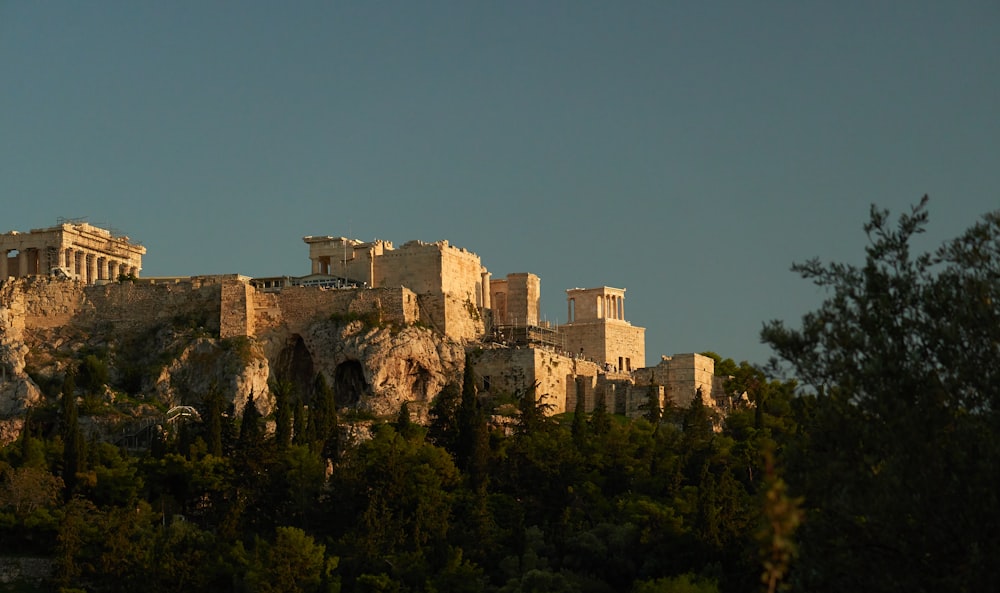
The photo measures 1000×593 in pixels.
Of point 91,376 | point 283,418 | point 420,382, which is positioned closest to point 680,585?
point 283,418

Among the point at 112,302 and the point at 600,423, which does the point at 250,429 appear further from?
the point at 112,302

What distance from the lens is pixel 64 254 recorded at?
271ft

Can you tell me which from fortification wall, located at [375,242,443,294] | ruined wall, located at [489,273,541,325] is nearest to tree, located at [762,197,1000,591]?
fortification wall, located at [375,242,443,294]

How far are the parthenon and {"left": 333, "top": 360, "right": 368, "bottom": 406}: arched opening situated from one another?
45.3ft

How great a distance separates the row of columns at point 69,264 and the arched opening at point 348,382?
1451 centimetres

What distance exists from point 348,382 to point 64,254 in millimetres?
17300

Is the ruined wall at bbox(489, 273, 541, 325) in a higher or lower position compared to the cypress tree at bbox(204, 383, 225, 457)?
higher

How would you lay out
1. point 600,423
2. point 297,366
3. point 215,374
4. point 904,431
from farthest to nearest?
1. point 297,366
2. point 215,374
3. point 600,423
4. point 904,431

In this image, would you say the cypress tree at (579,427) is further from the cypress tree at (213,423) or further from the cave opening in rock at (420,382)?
the cypress tree at (213,423)

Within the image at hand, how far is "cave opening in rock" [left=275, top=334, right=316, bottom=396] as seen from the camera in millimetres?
76438

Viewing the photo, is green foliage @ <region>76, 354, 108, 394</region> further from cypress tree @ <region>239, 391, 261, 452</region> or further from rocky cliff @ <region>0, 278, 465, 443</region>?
cypress tree @ <region>239, 391, 261, 452</region>

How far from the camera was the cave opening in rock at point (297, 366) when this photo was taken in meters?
76.4

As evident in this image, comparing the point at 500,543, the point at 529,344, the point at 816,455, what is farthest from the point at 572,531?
the point at 816,455

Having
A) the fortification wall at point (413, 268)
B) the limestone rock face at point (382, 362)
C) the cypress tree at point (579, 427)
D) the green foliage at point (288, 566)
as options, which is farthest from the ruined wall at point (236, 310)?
the green foliage at point (288, 566)
